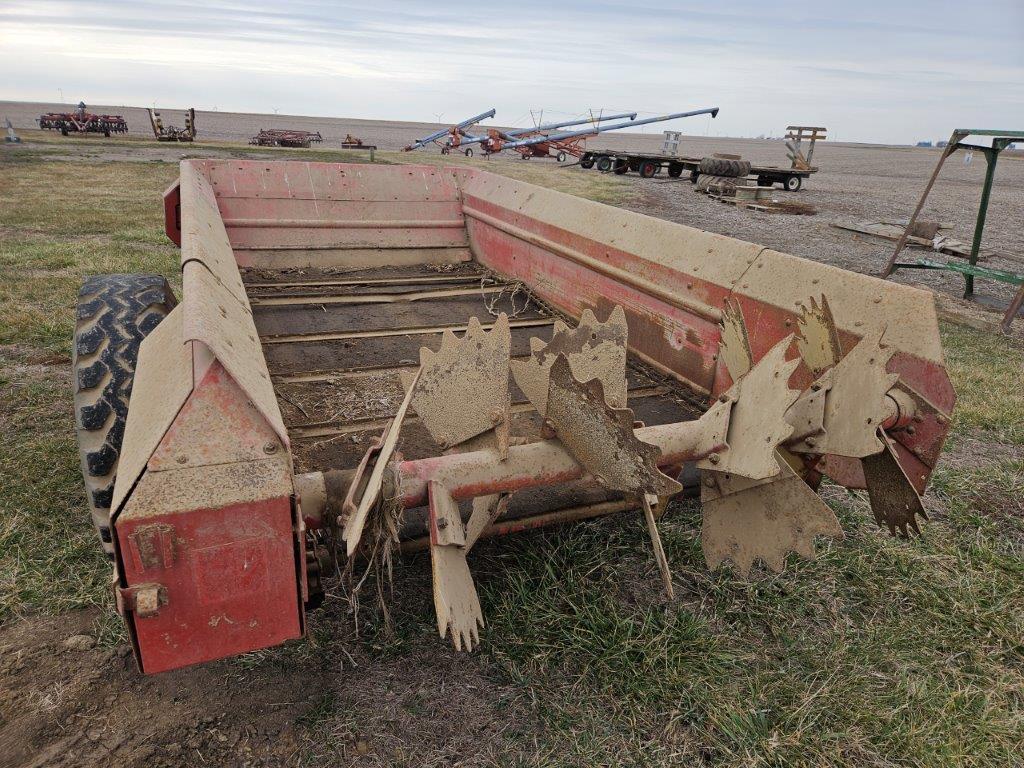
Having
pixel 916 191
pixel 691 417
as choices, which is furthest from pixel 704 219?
pixel 916 191

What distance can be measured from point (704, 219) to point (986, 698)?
37.9ft

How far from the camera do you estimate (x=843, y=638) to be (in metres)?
2.11

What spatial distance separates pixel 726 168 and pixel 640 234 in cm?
1636

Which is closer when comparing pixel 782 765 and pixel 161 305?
pixel 782 765

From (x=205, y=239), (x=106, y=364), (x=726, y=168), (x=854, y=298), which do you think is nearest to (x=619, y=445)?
(x=854, y=298)

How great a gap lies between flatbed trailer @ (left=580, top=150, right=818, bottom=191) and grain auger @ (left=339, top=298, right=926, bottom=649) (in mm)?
18444

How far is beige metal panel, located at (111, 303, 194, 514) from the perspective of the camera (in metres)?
1.29

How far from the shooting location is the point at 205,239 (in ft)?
7.46

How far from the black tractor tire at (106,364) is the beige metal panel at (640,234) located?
6.19ft

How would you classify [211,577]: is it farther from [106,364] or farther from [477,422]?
[106,364]

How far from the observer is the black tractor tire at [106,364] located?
200 cm

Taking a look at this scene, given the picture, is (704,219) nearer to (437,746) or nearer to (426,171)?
(426,171)

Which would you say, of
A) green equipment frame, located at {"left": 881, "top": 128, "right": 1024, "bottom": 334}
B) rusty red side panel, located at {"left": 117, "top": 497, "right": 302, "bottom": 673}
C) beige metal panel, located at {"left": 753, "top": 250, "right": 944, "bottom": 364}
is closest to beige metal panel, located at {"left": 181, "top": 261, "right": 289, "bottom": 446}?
rusty red side panel, located at {"left": 117, "top": 497, "right": 302, "bottom": 673}

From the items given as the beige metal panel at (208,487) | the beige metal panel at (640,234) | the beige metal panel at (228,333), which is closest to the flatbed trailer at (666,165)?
the beige metal panel at (640,234)
